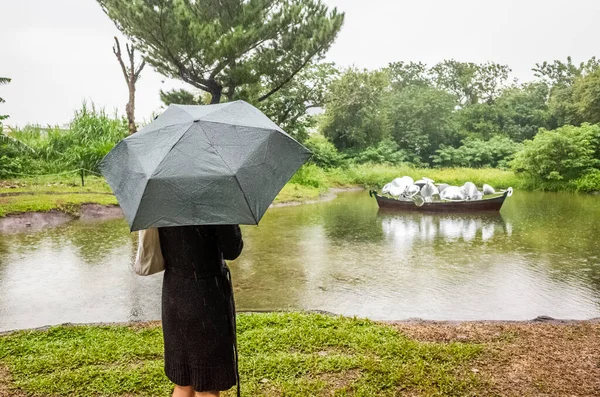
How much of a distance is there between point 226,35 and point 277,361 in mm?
11047

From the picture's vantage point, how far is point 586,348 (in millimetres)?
3369

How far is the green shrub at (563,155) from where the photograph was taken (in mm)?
19297

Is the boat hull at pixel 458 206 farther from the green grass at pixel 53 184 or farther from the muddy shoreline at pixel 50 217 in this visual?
the green grass at pixel 53 184

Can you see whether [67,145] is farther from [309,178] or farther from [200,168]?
[200,168]

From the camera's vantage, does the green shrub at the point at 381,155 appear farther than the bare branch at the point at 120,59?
Yes

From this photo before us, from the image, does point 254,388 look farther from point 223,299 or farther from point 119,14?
point 119,14

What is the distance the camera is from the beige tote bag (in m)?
1.92

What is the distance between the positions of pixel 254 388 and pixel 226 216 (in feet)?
4.84

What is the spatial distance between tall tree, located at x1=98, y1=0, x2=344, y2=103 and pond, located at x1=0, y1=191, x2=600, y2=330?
518cm

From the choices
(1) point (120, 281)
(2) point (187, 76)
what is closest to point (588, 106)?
(2) point (187, 76)

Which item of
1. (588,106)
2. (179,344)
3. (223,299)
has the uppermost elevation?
(588,106)

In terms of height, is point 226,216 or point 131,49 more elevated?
point 131,49

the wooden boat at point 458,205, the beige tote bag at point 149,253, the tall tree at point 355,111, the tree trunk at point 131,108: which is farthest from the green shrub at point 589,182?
the beige tote bag at point 149,253

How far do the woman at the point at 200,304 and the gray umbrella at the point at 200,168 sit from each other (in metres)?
0.16
